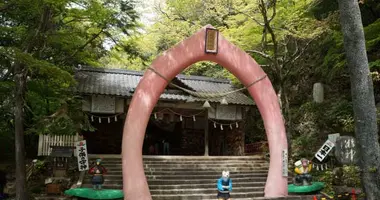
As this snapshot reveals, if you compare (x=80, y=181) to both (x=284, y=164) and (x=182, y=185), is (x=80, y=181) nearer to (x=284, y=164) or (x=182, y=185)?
(x=182, y=185)

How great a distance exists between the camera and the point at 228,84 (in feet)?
70.2

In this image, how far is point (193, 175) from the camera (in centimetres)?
1330

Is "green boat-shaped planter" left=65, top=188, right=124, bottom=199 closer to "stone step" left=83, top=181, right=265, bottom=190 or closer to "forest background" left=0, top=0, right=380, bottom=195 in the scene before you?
"stone step" left=83, top=181, right=265, bottom=190

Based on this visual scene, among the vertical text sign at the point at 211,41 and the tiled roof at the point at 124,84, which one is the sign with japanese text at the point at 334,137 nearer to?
the tiled roof at the point at 124,84

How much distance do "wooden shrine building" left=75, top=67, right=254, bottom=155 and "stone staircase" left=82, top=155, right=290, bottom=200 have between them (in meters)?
1.74

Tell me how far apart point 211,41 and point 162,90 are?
90.7 inches

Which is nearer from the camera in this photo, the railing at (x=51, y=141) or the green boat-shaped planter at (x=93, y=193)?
the green boat-shaped planter at (x=93, y=193)

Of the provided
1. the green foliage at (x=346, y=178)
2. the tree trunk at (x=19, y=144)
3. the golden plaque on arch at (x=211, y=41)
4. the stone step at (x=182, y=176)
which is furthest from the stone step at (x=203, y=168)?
the golden plaque on arch at (x=211, y=41)

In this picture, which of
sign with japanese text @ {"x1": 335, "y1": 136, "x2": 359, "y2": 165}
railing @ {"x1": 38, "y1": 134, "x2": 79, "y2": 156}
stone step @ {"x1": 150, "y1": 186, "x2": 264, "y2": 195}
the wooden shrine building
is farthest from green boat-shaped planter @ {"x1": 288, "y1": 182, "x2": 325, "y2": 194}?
railing @ {"x1": 38, "y1": 134, "x2": 79, "y2": 156}

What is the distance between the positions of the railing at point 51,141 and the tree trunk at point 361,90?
10242 mm

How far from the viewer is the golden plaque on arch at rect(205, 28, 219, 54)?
1117 cm

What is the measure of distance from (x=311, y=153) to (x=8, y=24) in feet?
49.1

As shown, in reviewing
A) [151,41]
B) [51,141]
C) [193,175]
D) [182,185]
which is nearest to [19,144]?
[51,141]

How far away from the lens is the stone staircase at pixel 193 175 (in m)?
11.9
